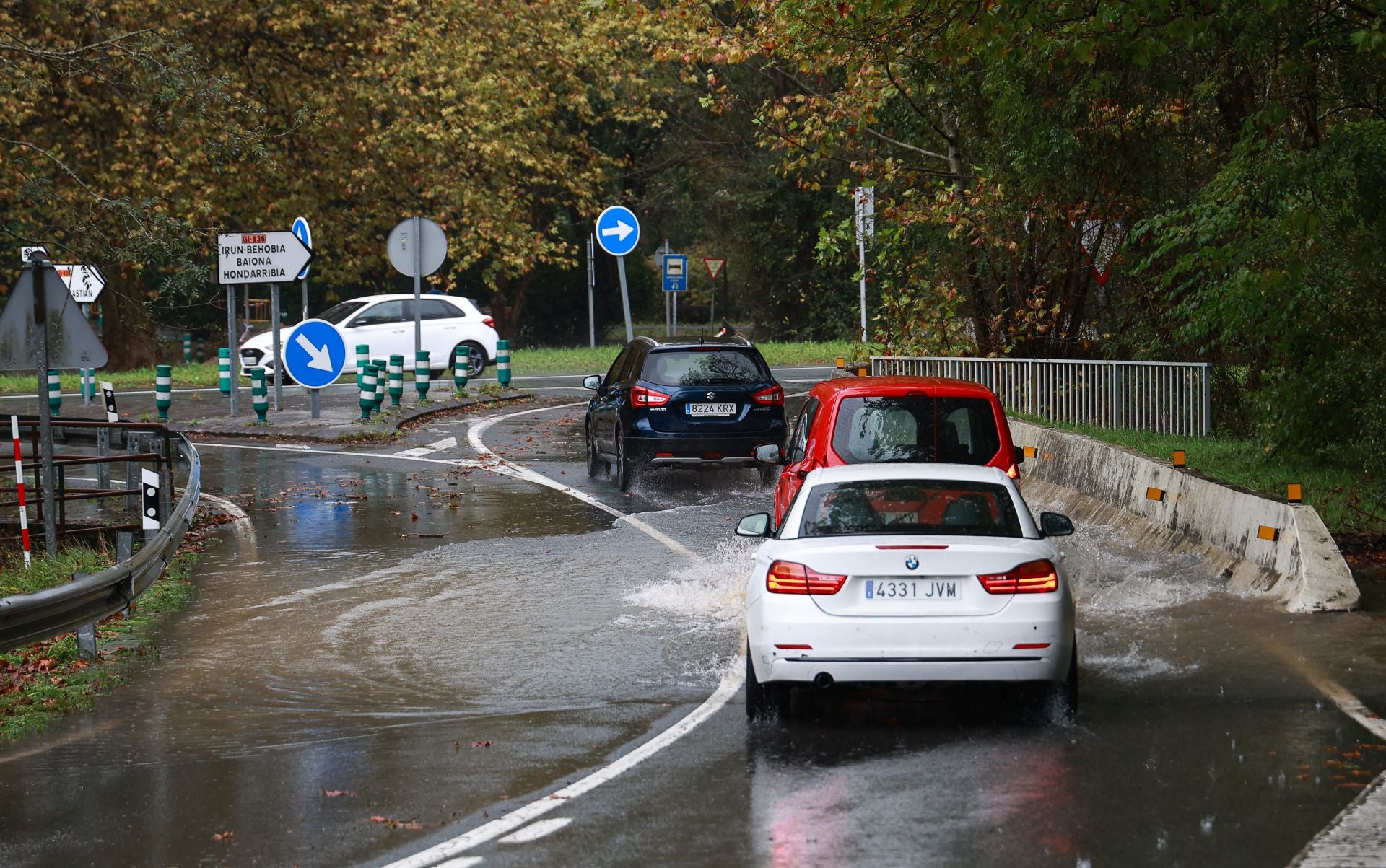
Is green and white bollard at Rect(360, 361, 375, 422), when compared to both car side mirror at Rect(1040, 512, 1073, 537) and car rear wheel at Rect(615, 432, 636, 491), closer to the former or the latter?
car rear wheel at Rect(615, 432, 636, 491)

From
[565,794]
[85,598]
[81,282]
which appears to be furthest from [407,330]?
[565,794]

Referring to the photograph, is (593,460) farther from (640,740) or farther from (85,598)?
(640,740)

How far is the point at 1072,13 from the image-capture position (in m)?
14.1

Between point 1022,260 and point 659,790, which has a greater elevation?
point 1022,260

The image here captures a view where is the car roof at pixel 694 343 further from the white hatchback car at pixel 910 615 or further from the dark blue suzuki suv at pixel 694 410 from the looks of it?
the white hatchback car at pixel 910 615

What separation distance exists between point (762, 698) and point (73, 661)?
4.45m

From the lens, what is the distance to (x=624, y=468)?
19.0 meters

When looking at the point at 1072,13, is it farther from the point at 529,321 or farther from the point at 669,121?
the point at 529,321

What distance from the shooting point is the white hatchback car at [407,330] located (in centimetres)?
3819

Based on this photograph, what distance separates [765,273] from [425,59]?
20.3m

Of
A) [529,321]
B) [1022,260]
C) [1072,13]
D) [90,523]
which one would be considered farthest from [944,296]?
[529,321]

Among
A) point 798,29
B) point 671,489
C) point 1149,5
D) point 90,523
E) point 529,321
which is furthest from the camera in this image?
point 529,321

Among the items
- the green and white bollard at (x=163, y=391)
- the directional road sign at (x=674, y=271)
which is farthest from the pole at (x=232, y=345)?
the directional road sign at (x=674, y=271)

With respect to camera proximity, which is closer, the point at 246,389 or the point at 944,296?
the point at 944,296
